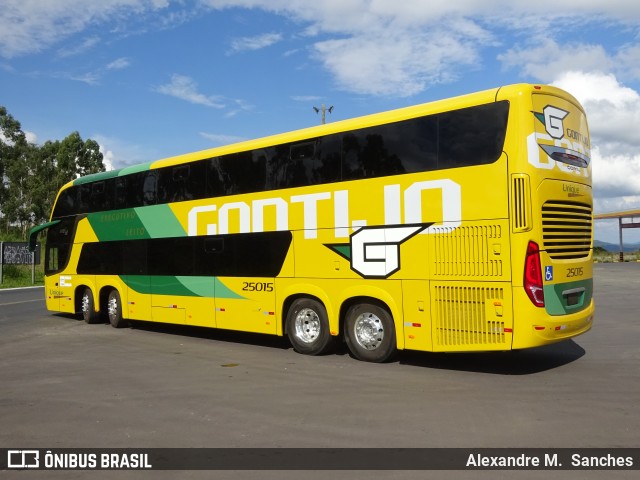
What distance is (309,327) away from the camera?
1037cm

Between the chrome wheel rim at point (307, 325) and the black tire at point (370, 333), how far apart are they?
2.52ft

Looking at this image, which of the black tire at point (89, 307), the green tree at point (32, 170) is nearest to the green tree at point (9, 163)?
the green tree at point (32, 170)

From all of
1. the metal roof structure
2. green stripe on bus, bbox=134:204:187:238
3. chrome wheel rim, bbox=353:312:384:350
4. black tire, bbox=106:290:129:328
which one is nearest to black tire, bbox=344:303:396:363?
chrome wheel rim, bbox=353:312:384:350

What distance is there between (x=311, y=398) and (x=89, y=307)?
10723mm

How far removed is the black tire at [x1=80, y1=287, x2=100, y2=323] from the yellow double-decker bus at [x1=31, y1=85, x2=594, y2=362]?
319 centimetres

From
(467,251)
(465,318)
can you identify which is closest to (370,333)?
(465,318)

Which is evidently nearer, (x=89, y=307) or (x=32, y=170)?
(x=89, y=307)

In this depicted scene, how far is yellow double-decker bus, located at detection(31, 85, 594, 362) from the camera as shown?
770 cm

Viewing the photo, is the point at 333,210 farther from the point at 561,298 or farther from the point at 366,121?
the point at 561,298

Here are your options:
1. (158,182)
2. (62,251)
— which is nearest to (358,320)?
(158,182)

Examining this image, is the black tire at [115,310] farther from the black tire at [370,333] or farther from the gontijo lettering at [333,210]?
the black tire at [370,333]

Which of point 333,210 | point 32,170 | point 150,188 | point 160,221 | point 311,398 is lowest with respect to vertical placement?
point 311,398

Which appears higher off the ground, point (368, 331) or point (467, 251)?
point (467, 251)

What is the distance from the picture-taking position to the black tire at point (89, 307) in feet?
51.6
